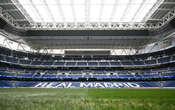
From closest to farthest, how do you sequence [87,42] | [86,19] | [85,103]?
[85,103]
[86,19]
[87,42]

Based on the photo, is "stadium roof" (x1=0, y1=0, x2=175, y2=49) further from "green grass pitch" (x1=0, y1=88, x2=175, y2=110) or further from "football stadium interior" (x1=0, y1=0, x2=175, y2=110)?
"green grass pitch" (x1=0, y1=88, x2=175, y2=110)

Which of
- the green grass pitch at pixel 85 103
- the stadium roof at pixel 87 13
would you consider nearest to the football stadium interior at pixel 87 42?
the stadium roof at pixel 87 13

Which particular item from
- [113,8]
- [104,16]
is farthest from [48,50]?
[113,8]

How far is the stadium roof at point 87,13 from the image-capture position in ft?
74.6

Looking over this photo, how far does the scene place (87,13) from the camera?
2591 cm

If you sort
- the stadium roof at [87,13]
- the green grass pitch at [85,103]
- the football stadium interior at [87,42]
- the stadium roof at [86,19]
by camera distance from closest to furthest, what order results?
the green grass pitch at [85,103] → the stadium roof at [87,13] → the stadium roof at [86,19] → the football stadium interior at [87,42]

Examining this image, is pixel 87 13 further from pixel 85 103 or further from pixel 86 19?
pixel 85 103

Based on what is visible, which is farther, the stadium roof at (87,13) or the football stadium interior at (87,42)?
the football stadium interior at (87,42)

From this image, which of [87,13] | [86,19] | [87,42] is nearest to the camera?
[87,13]

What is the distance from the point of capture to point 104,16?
1054 inches

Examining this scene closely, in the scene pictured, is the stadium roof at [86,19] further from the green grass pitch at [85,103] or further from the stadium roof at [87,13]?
the green grass pitch at [85,103]

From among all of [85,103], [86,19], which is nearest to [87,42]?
[86,19]

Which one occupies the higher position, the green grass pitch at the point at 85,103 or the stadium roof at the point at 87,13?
the stadium roof at the point at 87,13

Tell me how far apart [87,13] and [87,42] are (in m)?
11.0
